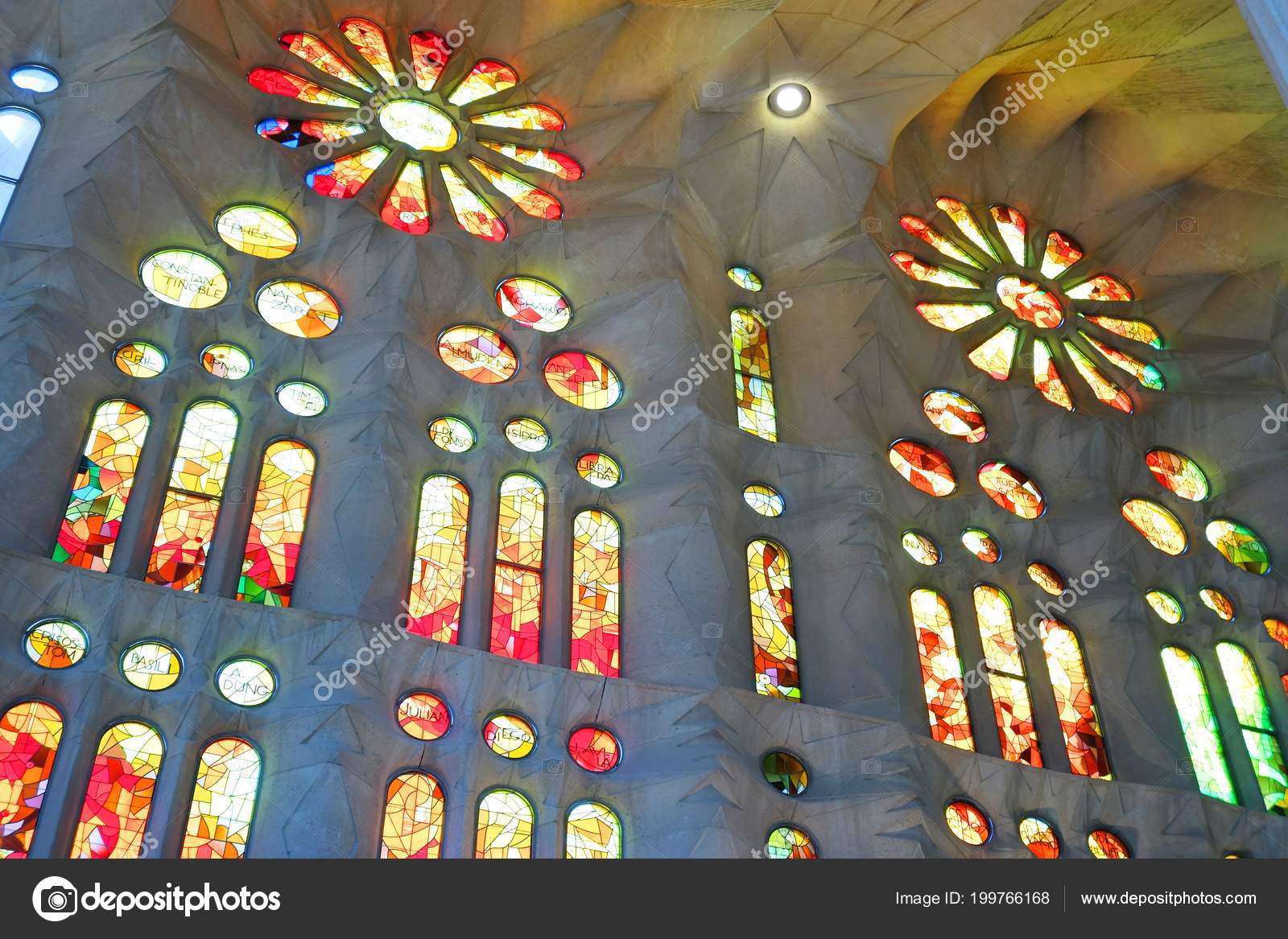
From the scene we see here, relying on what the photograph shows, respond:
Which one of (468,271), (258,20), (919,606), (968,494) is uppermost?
(258,20)

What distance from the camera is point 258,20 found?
1566 cm

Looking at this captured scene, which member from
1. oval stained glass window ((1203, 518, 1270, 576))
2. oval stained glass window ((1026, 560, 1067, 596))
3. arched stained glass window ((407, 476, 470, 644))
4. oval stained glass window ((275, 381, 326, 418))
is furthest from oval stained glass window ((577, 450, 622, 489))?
oval stained glass window ((1203, 518, 1270, 576))

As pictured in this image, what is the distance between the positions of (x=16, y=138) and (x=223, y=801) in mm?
6795

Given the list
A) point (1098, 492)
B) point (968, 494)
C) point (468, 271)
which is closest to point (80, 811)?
point (468, 271)

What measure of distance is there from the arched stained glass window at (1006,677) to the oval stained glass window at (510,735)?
501 centimetres

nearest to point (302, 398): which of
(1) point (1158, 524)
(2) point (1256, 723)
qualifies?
(1) point (1158, 524)

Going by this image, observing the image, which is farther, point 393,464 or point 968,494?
point 968,494

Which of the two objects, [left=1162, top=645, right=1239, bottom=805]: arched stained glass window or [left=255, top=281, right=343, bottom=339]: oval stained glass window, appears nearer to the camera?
[left=255, top=281, right=343, bottom=339]: oval stained glass window

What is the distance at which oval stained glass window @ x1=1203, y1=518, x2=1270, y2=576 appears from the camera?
699 inches

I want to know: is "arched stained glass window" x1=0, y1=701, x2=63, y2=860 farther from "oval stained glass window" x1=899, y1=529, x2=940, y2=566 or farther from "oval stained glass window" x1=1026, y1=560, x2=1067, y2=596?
"oval stained glass window" x1=1026, y1=560, x2=1067, y2=596

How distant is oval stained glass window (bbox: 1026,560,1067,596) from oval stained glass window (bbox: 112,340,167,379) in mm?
9313

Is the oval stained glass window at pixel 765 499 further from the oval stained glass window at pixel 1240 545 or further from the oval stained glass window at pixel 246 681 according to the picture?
the oval stained glass window at pixel 1240 545

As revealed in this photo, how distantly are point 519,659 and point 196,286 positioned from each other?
4.68 metres
